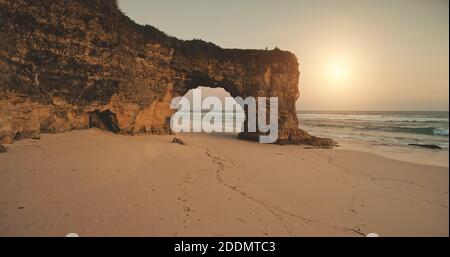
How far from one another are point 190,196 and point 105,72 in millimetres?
8171

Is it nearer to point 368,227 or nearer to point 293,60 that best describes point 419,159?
point 293,60

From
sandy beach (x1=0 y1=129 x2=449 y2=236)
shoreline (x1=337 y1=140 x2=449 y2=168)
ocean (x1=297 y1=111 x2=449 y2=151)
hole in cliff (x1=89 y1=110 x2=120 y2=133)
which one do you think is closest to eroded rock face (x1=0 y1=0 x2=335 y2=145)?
hole in cliff (x1=89 y1=110 x2=120 y2=133)

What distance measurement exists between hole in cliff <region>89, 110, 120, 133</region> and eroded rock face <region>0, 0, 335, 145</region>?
43mm

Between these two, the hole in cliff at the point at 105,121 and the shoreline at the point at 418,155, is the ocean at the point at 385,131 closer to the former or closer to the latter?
the shoreline at the point at 418,155

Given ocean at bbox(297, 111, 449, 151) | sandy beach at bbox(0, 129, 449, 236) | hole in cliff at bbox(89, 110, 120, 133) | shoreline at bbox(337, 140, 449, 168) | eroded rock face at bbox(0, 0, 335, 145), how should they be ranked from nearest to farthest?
sandy beach at bbox(0, 129, 449, 236) < eroded rock face at bbox(0, 0, 335, 145) < hole in cliff at bbox(89, 110, 120, 133) < shoreline at bbox(337, 140, 449, 168) < ocean at bbox(297, 111, 449, 151)

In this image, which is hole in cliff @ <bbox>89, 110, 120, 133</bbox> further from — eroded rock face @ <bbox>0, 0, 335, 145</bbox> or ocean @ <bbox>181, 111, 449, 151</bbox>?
ocean @ <bbox>181, 111, 449, 151</bbox>

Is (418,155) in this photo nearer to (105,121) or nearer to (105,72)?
(105,121)

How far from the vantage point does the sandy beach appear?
4.10 metres

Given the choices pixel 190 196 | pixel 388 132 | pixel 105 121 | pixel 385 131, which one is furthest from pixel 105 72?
pixel 385 131

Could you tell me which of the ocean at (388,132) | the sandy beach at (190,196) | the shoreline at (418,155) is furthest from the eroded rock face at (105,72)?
the ocean at (388,132)

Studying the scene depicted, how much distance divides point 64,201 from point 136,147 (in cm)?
456

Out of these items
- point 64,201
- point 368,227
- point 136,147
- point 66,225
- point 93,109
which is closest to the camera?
point 66,225
